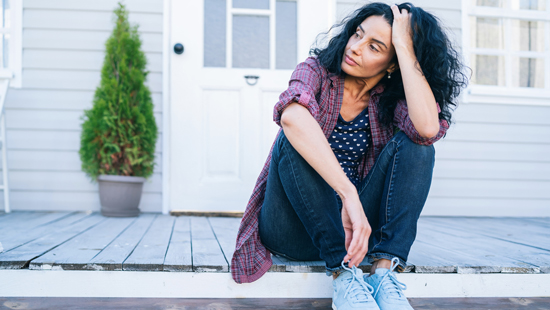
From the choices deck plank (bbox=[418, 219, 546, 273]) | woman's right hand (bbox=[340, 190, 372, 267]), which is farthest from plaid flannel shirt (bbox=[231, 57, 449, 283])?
deck plank (bbox=[418, 219, 546, 273])

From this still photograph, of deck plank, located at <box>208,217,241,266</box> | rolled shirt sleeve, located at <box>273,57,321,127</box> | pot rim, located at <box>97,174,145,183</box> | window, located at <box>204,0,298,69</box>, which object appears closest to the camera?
rolled shirt sleeve, located at <box>273,57,321,127</box>

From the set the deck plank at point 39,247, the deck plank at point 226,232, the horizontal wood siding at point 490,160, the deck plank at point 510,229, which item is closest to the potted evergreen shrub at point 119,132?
the deck plank at point 39,247

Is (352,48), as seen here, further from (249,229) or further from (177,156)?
(177,156)

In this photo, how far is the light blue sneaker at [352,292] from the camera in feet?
3.34

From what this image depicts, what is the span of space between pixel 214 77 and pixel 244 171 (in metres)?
0.68

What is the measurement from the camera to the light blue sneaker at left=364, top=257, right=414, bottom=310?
103 centimetres

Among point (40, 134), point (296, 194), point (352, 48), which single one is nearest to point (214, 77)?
point (40, 134)

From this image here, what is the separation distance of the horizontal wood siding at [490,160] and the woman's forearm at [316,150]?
2.15 m

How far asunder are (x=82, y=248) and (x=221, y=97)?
1.59 metres

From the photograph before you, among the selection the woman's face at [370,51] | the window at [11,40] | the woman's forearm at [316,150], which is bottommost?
the woman's forearm at [316,150]

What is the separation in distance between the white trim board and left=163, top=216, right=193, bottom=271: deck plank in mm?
24

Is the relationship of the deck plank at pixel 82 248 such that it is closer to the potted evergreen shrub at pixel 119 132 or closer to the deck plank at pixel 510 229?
the potted evergreen shrub at pixel 119 132

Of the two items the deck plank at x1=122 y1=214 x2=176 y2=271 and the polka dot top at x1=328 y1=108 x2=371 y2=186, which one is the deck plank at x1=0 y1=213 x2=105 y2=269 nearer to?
the deck plank at x1=122 y1=214 x2=176 y2=271

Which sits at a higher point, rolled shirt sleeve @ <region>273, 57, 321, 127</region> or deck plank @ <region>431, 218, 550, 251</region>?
rolled shirt sleeve @ <region>273, 57, 321, 127</region>
